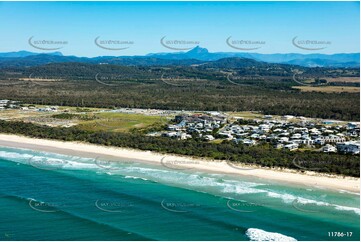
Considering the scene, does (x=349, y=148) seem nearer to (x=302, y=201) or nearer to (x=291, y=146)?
(x=291, y=146)

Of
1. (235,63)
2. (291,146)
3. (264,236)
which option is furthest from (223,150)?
(235,63)

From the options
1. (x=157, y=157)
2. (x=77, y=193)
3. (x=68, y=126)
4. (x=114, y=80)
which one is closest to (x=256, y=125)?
(x=157, y=157)

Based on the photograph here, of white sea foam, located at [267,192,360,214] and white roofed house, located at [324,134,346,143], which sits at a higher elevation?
white roofed house, located at [324,134,346,143]

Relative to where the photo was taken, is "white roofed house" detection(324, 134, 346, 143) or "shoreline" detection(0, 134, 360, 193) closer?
"shoreline" detection(0, 134, 360, 193)

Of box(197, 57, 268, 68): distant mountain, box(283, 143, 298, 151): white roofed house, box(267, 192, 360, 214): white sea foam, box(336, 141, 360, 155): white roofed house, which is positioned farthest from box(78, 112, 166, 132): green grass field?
box(197, 57, 268, 68): distant mountain

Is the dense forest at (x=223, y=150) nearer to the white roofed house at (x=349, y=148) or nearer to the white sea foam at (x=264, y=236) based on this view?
the white roofed house at (x=349, y=148)

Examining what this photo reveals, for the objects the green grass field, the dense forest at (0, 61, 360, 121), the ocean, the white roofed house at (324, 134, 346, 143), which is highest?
the dense forest at (0, 61, 360, 121)

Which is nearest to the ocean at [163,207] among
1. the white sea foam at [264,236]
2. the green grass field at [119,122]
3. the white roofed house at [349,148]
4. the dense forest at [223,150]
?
the white sea foam at [264,236]

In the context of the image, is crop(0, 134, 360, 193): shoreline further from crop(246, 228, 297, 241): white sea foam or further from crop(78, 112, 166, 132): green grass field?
crop(246, 228, 297, 241): white sea foam
